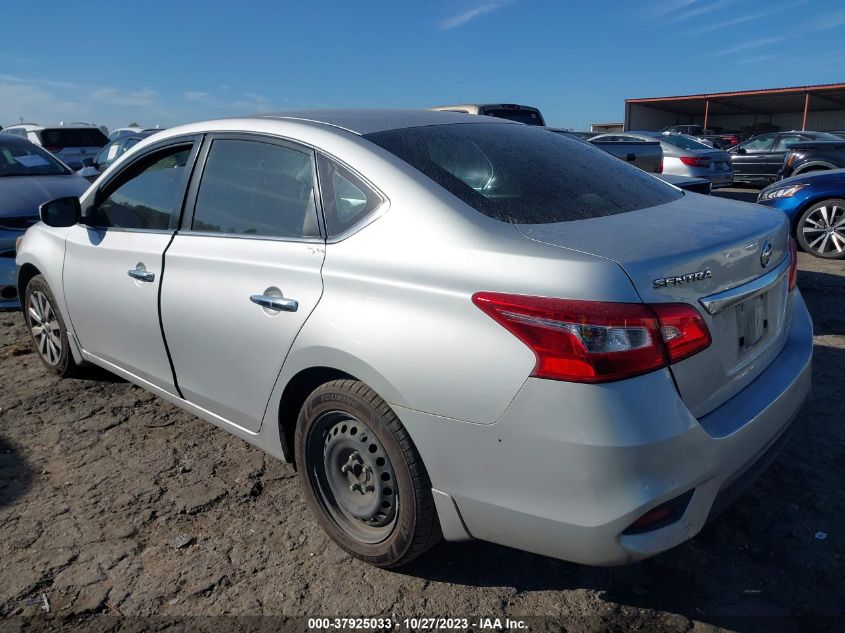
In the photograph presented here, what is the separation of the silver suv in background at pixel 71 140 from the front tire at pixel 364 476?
14844 millimetres

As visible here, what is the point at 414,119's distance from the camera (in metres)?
2.84

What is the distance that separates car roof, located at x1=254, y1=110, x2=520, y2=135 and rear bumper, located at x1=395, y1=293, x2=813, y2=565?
120cm

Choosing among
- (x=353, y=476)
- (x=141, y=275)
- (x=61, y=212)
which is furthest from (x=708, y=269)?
(x=61, y=212)

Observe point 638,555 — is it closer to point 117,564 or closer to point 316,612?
point 316,612

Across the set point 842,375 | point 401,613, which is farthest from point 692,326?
point 842,375

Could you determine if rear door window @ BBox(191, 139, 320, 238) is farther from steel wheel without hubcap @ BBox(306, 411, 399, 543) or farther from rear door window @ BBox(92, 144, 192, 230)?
steel wheel without hubcap @ BBox(306, 411, 399, 543)

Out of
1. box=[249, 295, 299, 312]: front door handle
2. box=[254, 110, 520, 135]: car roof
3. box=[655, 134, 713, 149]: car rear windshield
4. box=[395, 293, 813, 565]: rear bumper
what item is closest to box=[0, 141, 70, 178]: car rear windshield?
box=[254, 110, 520, 135]: car roof

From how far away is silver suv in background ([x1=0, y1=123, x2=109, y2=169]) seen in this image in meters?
14.9

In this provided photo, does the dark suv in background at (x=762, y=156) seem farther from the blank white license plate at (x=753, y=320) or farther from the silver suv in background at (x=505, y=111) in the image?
the blank white license plate at (x=753, y=320)

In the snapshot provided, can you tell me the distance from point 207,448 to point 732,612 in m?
2.50

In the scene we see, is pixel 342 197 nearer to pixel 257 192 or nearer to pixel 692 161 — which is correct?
pixel 257 192

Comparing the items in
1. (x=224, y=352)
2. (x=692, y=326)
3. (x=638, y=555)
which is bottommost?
(x=638, y=555)

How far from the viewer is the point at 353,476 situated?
2.41 meters

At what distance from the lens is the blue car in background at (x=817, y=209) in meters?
7.33
